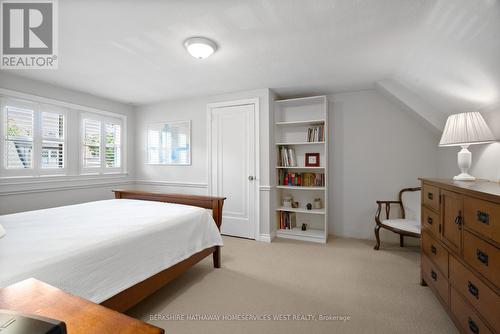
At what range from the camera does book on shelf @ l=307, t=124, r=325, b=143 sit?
3.53 meters

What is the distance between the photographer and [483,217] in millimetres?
1285

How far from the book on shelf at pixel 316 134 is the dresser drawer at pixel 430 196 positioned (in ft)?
5.11

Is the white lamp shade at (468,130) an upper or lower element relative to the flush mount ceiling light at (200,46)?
lower

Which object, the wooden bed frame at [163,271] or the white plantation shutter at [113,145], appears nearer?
the wooden bed frame at [163,271]

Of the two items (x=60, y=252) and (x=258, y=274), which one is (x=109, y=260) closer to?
(x=60, y=252)

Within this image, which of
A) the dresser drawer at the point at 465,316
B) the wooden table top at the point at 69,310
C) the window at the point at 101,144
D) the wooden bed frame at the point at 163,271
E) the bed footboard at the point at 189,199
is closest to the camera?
the wooden table top at the point at 69,310

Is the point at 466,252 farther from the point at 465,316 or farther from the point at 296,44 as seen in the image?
the point at 296,44

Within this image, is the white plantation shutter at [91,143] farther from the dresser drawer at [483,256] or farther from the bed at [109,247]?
the dresser drawer at [483,256]

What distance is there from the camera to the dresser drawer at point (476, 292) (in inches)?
46.4

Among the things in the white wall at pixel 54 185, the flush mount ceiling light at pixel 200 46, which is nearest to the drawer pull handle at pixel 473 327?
the flush mount ceiling light at pixel 200 46

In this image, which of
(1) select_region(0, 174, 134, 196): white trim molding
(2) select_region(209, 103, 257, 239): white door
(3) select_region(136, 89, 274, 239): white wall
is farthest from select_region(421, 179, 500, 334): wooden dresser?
(1) select_region(0, 174, 134, 196): white trim molding

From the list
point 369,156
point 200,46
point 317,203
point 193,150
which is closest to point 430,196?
point 369,156

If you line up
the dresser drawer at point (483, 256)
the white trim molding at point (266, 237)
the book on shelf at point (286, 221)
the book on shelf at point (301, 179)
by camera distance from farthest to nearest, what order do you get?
the book on shelf at point (286, 221)
the book on shelf at point (301, 179)
the white trim molding at point (266, 237)
the dresser drawer at point (483, 256)

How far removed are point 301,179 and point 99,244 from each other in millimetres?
2871
